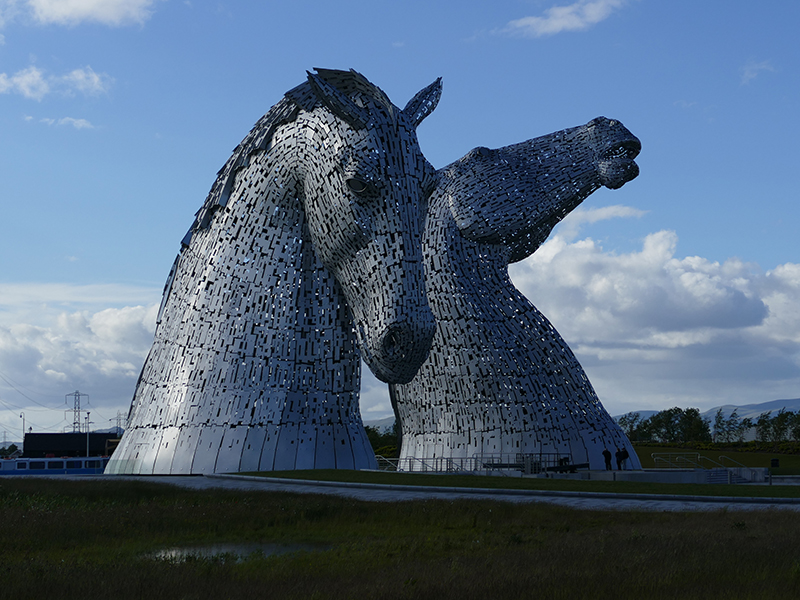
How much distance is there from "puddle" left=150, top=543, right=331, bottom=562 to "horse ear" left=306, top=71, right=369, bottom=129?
211 inches

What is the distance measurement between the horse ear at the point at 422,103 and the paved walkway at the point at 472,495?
4.85 meters

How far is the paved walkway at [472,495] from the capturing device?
927cm

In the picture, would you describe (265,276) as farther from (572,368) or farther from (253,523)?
(572,368)

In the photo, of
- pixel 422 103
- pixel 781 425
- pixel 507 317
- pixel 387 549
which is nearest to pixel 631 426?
pixel 781 425

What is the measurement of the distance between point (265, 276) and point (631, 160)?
11206mm

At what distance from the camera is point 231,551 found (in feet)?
18.3

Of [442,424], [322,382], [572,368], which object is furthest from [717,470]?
[322,382]

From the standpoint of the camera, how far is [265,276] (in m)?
11.9

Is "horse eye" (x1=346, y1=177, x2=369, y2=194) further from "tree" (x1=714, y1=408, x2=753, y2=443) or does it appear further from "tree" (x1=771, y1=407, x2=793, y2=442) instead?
"tree" (x1=714, y1=408, x2=753, y2=443)

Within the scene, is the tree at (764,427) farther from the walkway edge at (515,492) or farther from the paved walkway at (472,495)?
the paved walkway at (472,495)

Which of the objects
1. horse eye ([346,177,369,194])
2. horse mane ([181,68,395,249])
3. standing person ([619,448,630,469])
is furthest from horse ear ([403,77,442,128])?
standing person ([619,448,630,469])

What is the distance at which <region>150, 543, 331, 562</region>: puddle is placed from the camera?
5.14 metres

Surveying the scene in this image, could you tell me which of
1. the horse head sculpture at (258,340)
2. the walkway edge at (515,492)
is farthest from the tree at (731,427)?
the horse head sculpture at (258,340)

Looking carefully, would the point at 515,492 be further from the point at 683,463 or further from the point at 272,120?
the point at 683,463
